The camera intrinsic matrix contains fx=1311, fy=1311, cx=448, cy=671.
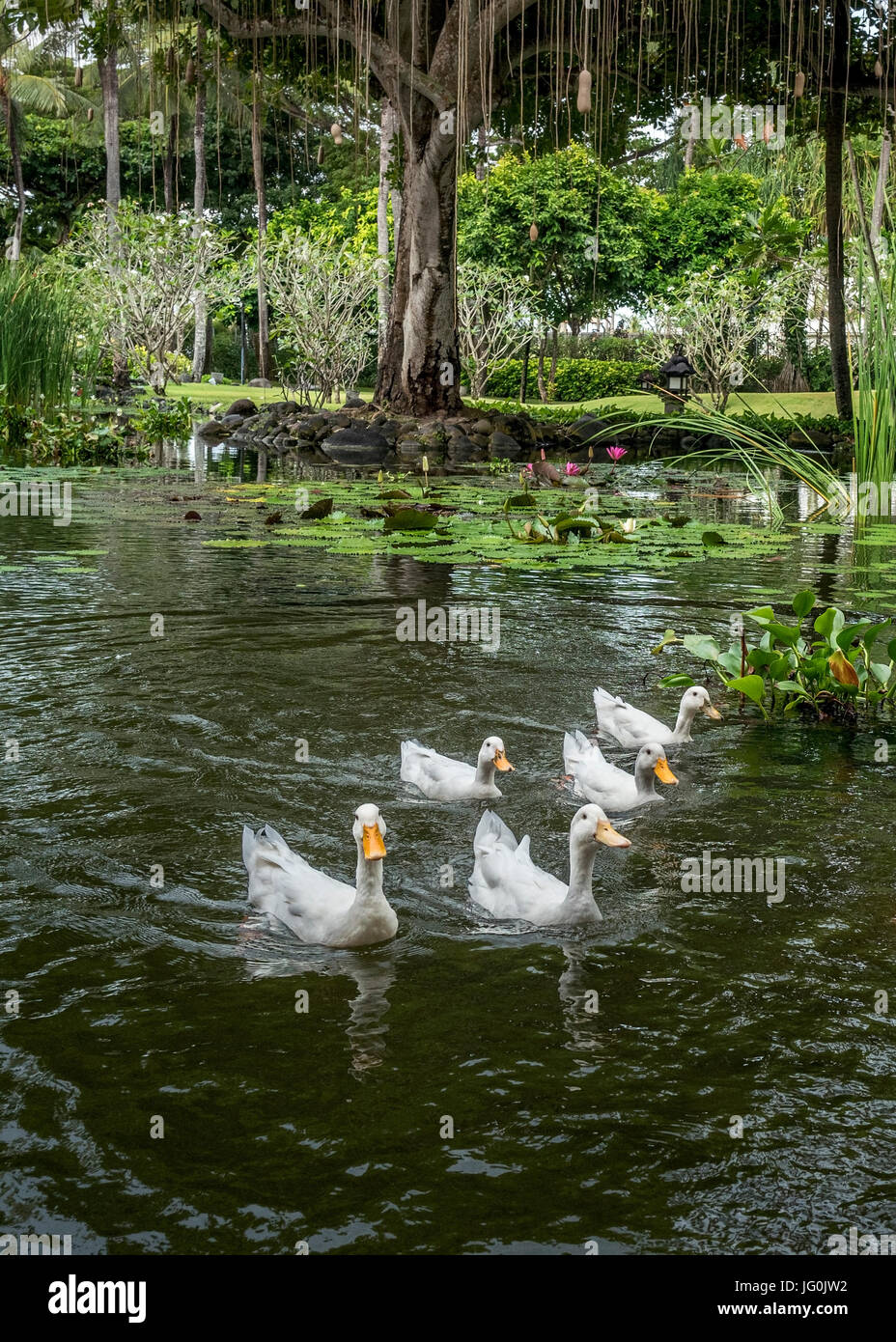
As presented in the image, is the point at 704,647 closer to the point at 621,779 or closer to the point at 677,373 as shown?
the point at 621,779

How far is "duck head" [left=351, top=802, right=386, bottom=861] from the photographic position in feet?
11.1

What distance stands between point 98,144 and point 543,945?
162 ft

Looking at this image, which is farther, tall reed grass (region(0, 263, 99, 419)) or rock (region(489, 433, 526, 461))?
rock (region(489, 433, 526, 461))

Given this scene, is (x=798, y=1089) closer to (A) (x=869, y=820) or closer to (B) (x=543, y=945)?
(B) (x=543, y=945)

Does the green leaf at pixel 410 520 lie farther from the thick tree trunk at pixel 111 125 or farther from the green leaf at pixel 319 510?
the thick tree trunk at pixel 111 125

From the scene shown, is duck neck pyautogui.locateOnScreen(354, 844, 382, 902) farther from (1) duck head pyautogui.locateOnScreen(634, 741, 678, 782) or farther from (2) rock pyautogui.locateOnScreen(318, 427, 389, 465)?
(2) rock pyautogui.locateOnScreen(318, 427, 389, 465)

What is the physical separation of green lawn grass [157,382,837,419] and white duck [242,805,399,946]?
908 inches

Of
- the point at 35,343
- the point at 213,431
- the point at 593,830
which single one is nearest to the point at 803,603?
the point at 593,830

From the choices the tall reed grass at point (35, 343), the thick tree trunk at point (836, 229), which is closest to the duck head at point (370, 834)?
the tall reed grass at point (35, 343)

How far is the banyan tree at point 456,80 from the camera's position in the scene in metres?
18.0

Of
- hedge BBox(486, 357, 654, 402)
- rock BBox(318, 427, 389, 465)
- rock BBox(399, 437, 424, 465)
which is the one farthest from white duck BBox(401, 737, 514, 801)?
hedge BBox(486, 357, 654, 402)

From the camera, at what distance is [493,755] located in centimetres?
455

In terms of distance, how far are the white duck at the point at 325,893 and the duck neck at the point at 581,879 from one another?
0.51 meters

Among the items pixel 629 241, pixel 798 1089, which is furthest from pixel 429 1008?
pixel 629 241
